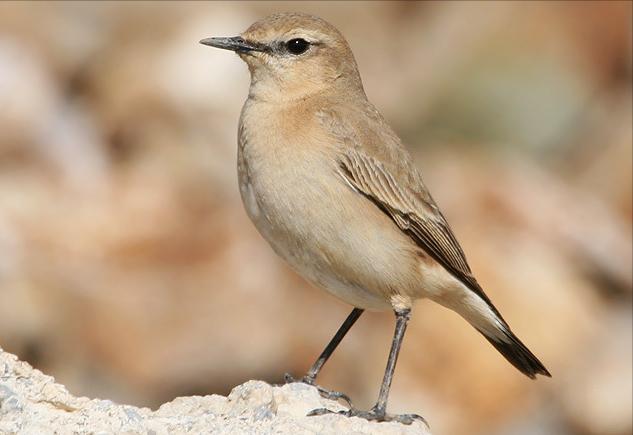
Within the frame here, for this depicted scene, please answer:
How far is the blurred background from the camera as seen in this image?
15.8 metres

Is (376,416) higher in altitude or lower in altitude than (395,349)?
lower

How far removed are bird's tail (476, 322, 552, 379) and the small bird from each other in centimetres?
2

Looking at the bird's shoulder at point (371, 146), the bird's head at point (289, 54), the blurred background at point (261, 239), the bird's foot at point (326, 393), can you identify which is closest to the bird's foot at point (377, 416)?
the bird's foot at point (326, 393)

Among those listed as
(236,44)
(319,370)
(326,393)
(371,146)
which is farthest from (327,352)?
(236,44)

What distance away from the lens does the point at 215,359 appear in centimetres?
1508

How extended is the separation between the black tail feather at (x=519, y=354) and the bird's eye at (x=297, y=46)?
2.30 metres

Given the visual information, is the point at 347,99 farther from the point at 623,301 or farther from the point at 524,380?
the point at 623,301

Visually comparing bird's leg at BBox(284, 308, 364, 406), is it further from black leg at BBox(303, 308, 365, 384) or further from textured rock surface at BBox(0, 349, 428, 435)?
textured rock surface at BBox(0, 349, 428, 435)

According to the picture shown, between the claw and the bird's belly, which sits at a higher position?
the bird's belly

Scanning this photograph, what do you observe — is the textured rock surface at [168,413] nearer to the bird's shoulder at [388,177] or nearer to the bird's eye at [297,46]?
the bird's shoulder at [388,177]

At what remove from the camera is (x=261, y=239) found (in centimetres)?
1836

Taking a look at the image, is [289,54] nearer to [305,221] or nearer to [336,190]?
[336,190]

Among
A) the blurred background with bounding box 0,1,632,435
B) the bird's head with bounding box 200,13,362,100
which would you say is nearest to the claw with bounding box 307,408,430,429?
the bird's head with bounding box 200,13,362,100

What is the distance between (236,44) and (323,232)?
4.80ft
